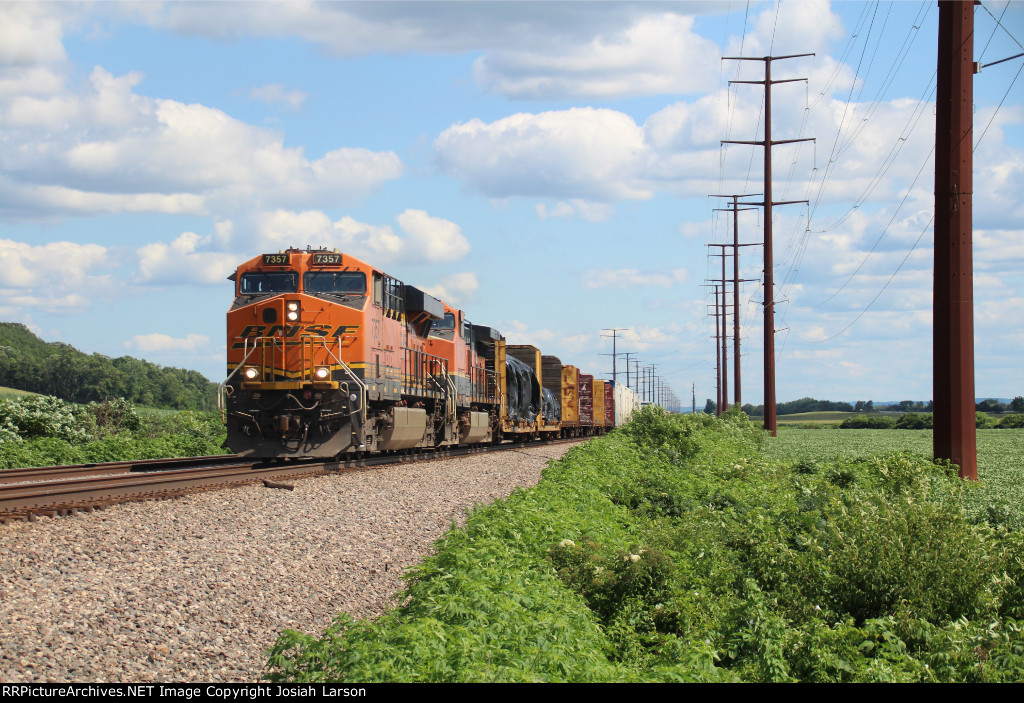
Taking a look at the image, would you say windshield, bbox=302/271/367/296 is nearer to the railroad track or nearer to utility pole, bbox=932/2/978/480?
the railroad track

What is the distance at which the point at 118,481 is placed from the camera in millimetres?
12945

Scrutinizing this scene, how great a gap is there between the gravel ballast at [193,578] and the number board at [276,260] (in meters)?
7.06

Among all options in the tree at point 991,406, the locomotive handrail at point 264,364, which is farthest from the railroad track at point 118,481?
the tree at point 991,406

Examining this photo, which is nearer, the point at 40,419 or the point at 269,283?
the point at 269,283

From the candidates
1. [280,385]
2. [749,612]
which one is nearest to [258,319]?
[280,385]

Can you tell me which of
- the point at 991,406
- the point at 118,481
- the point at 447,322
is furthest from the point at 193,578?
the point at 991,406

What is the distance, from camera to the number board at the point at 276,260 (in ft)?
60.9

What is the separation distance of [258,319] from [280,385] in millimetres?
1487

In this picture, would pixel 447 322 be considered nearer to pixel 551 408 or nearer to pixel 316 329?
pixel 316 329

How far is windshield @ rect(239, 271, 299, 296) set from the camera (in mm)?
18484

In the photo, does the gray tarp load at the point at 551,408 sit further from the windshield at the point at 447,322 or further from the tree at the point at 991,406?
the tree at the point at 991,406

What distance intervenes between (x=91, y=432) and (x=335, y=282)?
11.1 metres

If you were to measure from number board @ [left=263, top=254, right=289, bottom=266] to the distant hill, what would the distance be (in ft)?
149

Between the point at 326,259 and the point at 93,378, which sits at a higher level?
the point at 326,259
